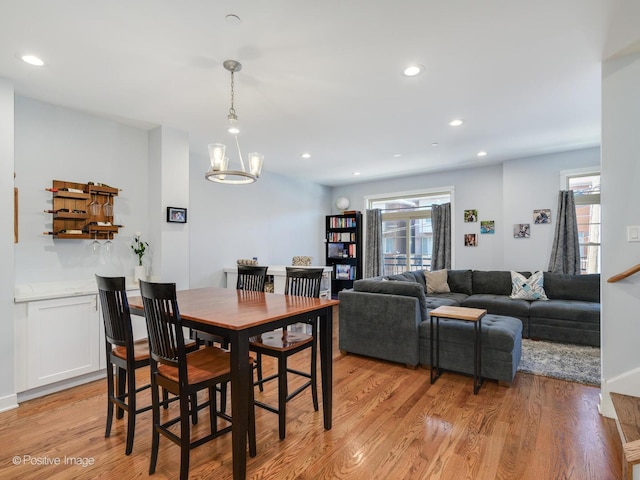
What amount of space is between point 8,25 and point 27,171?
1.48 metres

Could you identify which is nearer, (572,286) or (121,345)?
(121,345)

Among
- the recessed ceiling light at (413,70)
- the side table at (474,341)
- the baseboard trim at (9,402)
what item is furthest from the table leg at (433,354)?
the baseboard trim at (9,402)

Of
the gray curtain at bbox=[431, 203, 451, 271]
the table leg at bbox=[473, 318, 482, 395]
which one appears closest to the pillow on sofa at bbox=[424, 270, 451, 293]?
the gray curtain at bbox=[431, 203, 451, 271]

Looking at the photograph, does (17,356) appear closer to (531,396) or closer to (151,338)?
(151,338)

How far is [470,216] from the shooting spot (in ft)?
20.3

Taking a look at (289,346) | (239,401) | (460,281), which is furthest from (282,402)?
(460,281)

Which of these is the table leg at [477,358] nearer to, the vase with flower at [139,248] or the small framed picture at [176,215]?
the small framed picture at [176,215]

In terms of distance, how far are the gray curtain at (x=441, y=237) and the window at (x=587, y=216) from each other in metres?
1.92

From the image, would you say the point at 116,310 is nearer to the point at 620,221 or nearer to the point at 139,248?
the point at 139,248

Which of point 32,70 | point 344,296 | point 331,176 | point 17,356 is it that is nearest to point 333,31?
point 32,70

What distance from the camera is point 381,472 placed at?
190 cm

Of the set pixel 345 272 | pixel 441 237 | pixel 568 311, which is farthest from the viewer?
pixel 345 272

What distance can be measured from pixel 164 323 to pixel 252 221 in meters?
4.21

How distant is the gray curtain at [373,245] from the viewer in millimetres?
7249
